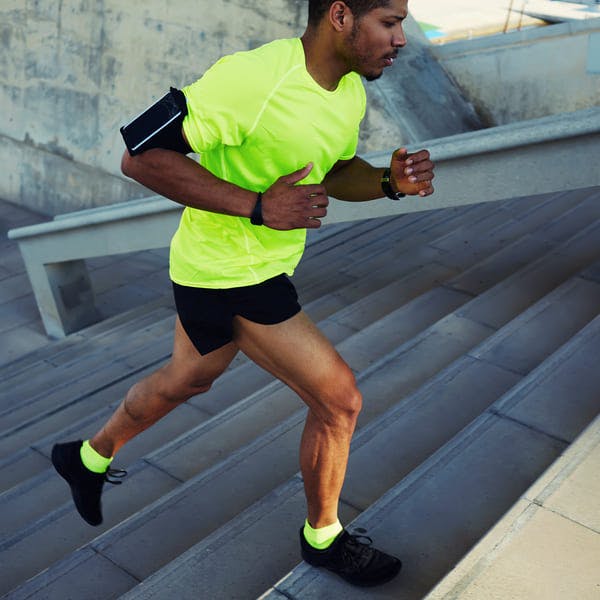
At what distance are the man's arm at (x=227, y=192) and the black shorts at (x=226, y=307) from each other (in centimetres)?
28

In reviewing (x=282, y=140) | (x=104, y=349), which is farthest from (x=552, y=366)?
(x=104, y=349)

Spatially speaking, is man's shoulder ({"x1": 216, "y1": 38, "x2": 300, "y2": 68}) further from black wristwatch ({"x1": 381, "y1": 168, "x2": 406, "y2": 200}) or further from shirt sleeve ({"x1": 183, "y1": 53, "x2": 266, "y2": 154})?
black wristwatch ({"x1": 381, "y1": 168, "x2": 406, "y2": 200})

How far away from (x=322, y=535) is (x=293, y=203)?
3.29ft

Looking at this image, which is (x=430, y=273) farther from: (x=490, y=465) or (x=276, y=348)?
(x=276, y=348)

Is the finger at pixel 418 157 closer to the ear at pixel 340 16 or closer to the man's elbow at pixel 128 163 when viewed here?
the ear at pixel 340 16

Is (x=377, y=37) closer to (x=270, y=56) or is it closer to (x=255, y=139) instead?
(x=270, y=56)

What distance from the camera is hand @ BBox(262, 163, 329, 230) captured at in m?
2.19

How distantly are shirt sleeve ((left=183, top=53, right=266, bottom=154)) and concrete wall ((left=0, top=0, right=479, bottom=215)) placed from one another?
5.67m

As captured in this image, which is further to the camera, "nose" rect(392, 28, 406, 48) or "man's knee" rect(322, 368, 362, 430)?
"man's knee" rect(322, 368, 362, 430)

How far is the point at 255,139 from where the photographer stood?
229 cm

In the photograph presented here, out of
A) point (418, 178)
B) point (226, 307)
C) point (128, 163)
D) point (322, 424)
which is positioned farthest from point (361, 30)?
point (322, 424)

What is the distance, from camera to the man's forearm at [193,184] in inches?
87.9

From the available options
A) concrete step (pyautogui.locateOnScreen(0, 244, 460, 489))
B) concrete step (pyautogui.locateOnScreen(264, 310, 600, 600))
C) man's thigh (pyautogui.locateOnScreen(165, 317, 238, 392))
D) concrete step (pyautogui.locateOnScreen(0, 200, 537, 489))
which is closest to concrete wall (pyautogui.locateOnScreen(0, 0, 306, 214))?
Result: concrete step (pyautogui.locateOnScreen(0, 200, 537, 489))

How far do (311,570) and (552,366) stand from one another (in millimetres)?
1574
